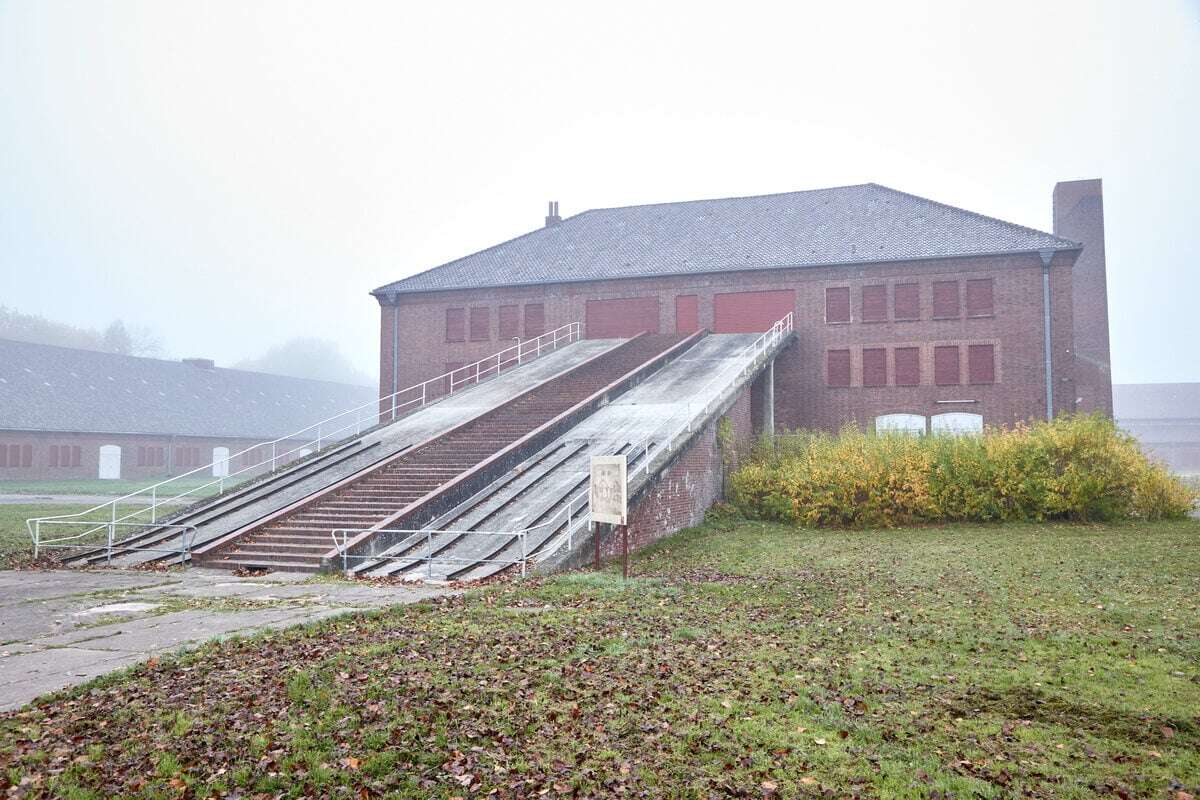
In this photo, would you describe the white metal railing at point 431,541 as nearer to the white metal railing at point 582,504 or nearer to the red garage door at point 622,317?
the white metal railing at point 582,504

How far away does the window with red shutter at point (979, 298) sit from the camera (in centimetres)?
3148

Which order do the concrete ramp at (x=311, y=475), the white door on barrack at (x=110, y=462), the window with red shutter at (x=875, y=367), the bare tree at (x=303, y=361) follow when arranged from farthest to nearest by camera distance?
the bare tree at (x=303, y=361)
the white door on barrack at (x=110, y=462)
the window with red shutter at (x=875, y=367)
the concrete ramp at (x=311, y=475)

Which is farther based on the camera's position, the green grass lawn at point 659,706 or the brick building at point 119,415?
the brick building at point 119,415

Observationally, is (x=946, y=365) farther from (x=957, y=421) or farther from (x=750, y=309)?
(x=750, y=309)

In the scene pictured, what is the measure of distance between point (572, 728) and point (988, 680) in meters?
3.80

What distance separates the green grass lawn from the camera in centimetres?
588

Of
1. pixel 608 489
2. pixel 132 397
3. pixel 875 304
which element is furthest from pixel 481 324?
pixel 132 397

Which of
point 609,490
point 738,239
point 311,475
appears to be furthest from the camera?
point 738,239

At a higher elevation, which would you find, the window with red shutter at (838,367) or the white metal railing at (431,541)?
the window with red shutter at (838,367)

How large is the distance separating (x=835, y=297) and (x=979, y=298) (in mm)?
4708

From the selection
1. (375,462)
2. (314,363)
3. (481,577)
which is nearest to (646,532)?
(481,577)

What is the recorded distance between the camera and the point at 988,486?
21531 mm

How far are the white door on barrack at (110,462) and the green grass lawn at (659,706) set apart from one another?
156 ft

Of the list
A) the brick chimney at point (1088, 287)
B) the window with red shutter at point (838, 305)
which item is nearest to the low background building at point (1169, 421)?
the brick chimney at point (1088, 287)
